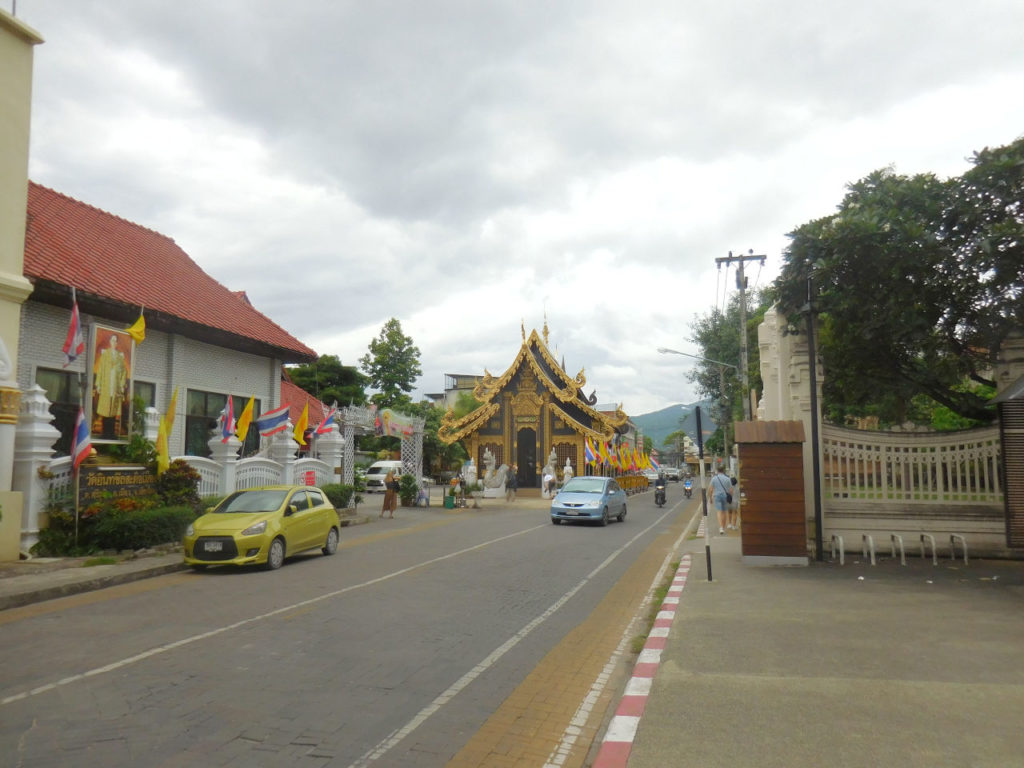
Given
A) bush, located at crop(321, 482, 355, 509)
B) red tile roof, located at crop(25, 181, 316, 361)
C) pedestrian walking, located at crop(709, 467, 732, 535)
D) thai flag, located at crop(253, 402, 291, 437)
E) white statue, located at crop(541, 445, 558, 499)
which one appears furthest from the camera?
white statue, located at crop(541, 445, 558, 499)

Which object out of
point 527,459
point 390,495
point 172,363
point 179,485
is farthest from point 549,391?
Answer: point 179,485

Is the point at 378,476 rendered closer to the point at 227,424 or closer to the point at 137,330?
the point at 227,424

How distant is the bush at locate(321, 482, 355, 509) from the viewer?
23203 millimetres

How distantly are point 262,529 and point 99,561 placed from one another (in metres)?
3.07

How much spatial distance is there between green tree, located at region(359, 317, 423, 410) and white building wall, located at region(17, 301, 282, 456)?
93.4ft

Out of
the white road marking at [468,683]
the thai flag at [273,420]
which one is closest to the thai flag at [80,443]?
the thai flag at [273,420]

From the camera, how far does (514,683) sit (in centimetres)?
648

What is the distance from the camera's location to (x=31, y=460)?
13.8 metres

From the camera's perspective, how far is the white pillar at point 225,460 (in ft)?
62.2

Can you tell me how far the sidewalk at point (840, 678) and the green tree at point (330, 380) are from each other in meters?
37.7

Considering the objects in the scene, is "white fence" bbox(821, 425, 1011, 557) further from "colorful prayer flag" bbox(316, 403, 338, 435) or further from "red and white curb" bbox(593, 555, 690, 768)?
"colorful prayer flag" bbox(316, 403, 338, 435)

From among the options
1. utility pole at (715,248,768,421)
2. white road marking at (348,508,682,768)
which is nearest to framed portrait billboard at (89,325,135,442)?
white road marking at (348,508,682,768)

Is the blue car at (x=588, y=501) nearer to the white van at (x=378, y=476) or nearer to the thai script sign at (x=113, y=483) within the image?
the thai script sign at (x=113, y=483)

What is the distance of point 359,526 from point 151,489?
7265 mm
